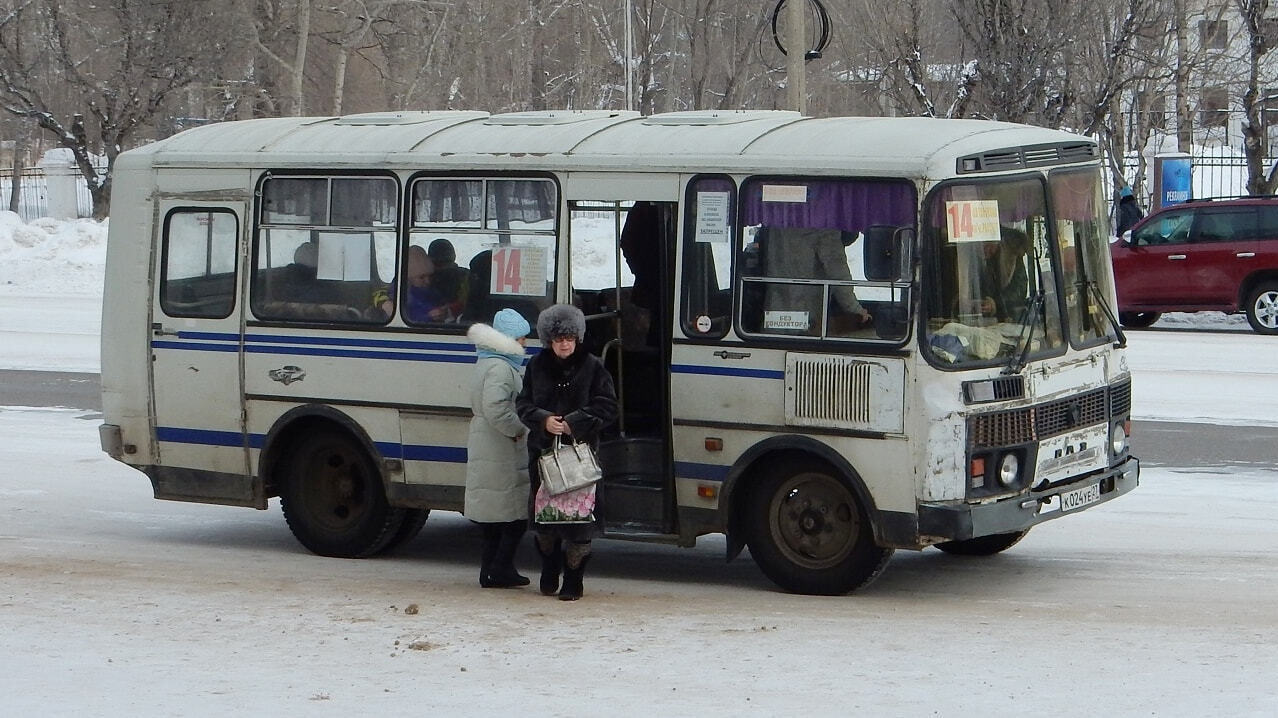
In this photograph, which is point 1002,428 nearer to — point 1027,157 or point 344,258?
point 1027,157

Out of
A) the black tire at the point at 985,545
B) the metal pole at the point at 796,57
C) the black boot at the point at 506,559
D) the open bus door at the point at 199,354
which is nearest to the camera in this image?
the black boot at the point at 506,559

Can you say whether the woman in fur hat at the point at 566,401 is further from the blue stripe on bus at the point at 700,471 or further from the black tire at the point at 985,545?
the black tire at the point at 985,545

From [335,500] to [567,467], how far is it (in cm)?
231

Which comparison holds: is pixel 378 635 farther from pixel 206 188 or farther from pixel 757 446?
pixel 206 188

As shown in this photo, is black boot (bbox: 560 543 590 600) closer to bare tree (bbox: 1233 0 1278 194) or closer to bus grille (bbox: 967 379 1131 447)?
bus grille (bbox: 967 379 1131 447)

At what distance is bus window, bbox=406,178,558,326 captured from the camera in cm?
949

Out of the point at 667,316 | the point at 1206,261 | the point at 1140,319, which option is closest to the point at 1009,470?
the point at 667,316

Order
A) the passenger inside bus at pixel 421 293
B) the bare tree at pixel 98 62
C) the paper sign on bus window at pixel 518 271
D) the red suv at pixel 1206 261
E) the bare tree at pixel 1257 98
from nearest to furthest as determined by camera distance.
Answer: the paper sign on bus window at pixel 518 271
the passenger inside bus at pixel 421 293
the red suv at pixel 1206 261
the bare tree at pixel 1257 98
the bare tree at pixel 98 62

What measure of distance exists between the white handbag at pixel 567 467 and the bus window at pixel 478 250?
41.9 inches

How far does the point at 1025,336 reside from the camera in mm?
8625

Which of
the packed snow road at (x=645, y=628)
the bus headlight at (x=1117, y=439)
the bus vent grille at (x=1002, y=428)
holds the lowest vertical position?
the packed snow road at (x=645, y=628)

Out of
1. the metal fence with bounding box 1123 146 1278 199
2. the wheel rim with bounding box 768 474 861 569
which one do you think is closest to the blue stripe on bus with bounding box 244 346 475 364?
the wheel rim with bounding box 768 474 861 569

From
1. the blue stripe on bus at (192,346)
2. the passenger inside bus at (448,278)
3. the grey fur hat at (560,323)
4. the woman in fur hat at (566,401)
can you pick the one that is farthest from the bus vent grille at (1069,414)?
the blue stripe on bus at (192,346)

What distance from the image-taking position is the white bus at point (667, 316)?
8.45m
